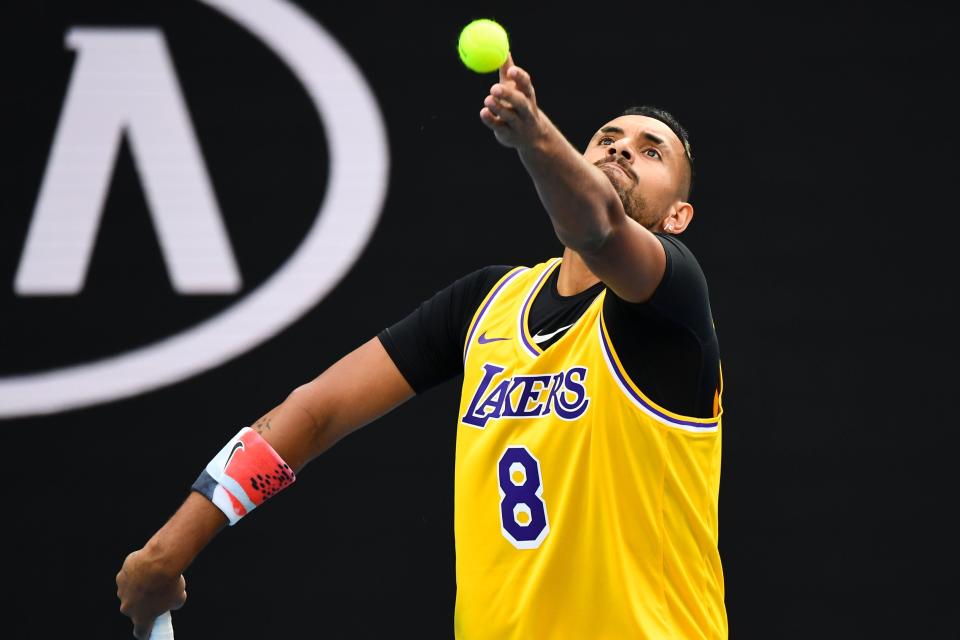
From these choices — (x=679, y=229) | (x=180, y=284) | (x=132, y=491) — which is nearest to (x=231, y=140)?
(x=180, y=284)

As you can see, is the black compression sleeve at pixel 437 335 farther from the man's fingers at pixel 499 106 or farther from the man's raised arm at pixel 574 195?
the man's fingers at pixel 499 106

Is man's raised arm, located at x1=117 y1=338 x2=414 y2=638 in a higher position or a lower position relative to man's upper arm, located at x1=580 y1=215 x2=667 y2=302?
lower

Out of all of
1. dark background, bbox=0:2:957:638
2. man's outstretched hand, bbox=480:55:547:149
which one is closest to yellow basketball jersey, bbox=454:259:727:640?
man's outstretched hand, bbox=480:55:547:149

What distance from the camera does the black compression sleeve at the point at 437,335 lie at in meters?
2.90

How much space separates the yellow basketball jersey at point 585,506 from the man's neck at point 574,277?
13 cm

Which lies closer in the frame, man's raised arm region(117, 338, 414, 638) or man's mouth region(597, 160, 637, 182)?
man's raised arm region(117, 338, 414, 638)

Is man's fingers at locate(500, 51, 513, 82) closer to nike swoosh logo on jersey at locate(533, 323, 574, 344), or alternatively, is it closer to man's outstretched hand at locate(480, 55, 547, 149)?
man's outstretched hand at locate(480, 55, 547, 149)

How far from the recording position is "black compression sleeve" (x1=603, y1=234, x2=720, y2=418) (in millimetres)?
2297

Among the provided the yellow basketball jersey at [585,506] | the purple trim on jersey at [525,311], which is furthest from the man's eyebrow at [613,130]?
the yellow basketball jersey at [585,506]

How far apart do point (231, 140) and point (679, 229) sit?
1565 millimetres

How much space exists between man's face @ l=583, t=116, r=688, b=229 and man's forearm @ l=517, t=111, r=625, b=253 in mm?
691

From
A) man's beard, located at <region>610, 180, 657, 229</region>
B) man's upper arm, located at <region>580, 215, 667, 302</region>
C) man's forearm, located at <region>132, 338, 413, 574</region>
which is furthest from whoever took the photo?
man's beard, located at <region>610, 180, 657, 229</region>

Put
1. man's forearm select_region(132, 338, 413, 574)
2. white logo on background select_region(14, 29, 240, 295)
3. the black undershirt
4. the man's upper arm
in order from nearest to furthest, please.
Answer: the man's upper arm
the black undershirt
man's forearm select_region(132, 338, 413, 574)
white logo on background select_region(14, 29, 240, 295)

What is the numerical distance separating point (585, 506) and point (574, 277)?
539 mm
